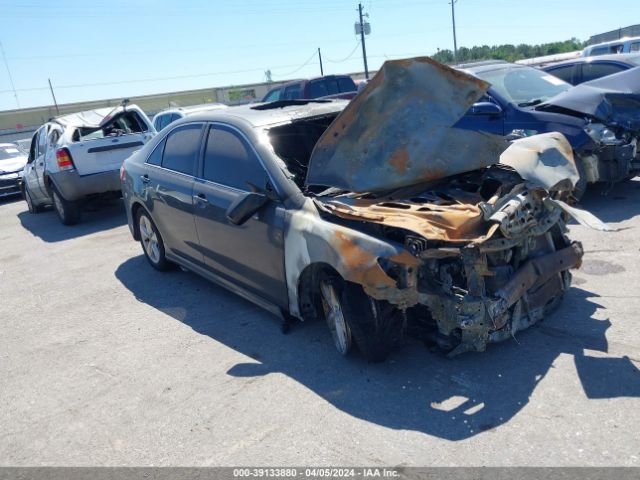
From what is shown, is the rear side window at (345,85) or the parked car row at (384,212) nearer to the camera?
the parked car row at (384,212)

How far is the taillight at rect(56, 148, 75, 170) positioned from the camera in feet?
32.0

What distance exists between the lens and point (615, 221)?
6453 millimetres

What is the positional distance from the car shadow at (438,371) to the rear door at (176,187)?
3.27 feet

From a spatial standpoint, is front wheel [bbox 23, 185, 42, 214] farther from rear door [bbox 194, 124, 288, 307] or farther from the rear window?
rear door [bbox 194, 124, 288, 307]

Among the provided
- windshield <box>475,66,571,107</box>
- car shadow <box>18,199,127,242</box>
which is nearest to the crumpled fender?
windshield <box>475,66,571,107</box>

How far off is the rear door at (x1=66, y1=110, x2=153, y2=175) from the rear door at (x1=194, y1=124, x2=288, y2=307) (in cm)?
556

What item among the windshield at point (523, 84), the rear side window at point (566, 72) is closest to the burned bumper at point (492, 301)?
the windshield at point (523, 84)

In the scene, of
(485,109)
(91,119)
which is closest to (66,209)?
(91,119)

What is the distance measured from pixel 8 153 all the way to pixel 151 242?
1252 cm

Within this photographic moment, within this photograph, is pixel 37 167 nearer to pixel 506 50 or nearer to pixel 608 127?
pixel 608 127

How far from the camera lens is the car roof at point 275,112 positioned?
15.9 ft

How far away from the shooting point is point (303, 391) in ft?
12.3

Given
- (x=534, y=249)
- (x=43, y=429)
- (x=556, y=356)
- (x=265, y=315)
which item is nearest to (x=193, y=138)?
(x=265, y=315)

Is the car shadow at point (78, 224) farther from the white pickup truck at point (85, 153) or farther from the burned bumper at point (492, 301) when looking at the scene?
the burned bumper at point (492, 301)
